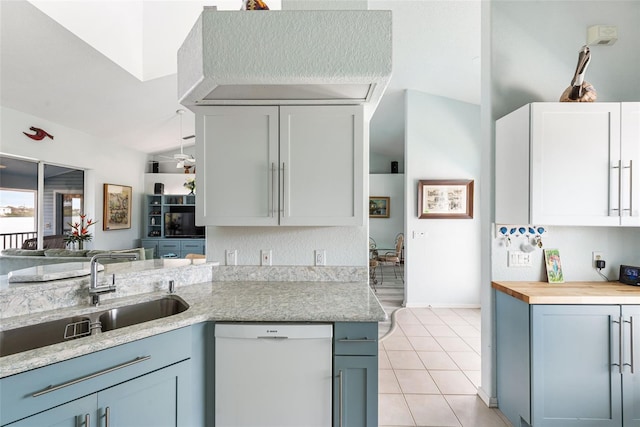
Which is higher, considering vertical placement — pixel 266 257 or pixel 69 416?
pixel 266 257

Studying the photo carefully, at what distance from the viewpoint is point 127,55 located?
3727mm

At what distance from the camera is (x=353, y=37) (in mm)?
1587

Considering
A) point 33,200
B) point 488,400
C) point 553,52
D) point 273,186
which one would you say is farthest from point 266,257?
point 33,200

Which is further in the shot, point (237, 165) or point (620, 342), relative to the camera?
point (237, 165)

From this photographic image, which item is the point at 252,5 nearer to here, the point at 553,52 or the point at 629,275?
the point at 553,52

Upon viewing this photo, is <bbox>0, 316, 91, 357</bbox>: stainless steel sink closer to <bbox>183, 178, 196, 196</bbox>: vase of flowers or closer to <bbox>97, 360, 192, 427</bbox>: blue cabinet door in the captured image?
<bbox>97, 360, 192, 427</bbox>: blue cabinet door

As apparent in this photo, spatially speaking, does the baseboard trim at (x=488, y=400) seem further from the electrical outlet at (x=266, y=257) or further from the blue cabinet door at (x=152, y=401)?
the blue cabinet door at (x=152, y=401)

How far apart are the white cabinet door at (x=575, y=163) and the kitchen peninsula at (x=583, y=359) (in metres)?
0.53

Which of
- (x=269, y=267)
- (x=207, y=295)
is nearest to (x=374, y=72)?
(x=269, y=267)

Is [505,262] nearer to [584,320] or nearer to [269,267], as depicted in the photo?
[584,320]

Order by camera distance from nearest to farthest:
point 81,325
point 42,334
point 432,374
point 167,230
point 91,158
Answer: point 42,334 → point 81,325 → point 432,374 → point 91,158 → point 167,230

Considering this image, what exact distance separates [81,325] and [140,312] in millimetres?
276

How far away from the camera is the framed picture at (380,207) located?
8.46m

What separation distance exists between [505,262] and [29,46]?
15.9 ft
